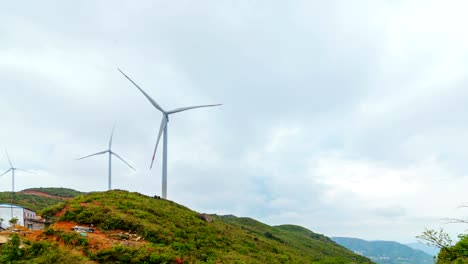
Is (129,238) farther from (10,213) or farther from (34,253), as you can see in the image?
(10,213)

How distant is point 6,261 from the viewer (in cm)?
1817

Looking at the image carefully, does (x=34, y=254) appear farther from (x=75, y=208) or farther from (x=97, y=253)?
(x=75, y=208)

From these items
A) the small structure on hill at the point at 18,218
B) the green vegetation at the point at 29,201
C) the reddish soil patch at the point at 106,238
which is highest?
the green vegetation at the point at 29,201

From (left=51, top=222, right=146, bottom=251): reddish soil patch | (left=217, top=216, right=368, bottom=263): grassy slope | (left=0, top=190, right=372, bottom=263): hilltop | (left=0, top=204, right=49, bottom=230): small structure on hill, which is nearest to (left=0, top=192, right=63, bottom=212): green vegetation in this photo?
(left=0, top=204, right=49, bottom=230): small structure on hill

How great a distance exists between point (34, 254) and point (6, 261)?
1.35 meters

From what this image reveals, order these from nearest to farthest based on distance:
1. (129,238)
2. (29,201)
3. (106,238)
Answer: (106,238)
(129,238)
(29,201)

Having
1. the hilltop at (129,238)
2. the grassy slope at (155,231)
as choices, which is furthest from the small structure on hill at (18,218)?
the grassy slope at (155,231)

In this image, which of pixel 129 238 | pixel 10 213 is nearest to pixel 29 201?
pixel 10 213

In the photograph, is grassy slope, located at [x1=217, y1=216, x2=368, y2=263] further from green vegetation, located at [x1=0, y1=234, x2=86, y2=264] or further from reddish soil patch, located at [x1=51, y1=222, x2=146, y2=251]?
green vegetation, located at [x1=0, y1=234, x2=86, y2=264]

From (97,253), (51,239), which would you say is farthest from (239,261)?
(51,239)

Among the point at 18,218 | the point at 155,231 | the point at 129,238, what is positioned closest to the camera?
the point at 129,238

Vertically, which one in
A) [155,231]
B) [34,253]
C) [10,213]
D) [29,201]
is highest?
[29,201]

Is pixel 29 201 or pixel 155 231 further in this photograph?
pixel 29 201

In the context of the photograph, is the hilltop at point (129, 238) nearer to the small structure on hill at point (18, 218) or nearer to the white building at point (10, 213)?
the small structure on hill at point (18, 218)
